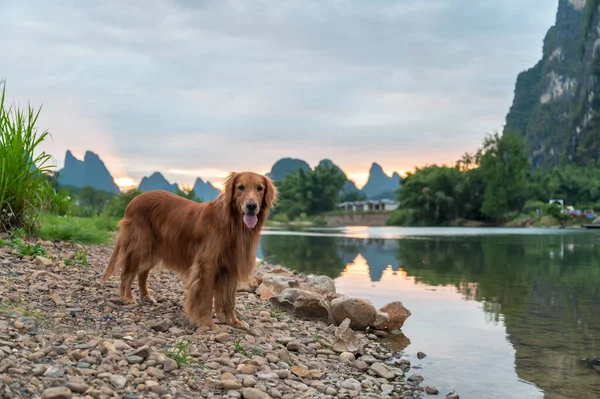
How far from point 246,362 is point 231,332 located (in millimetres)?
911

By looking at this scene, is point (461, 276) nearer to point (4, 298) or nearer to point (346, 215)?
point (4, 298)

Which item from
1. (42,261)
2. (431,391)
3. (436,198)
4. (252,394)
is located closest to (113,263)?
(42,261)

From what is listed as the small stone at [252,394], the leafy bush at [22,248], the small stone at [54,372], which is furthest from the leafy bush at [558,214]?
the small stone at [54,372]

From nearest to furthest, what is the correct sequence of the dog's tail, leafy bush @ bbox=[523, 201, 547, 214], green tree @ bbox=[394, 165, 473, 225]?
the dog's tail < leafy bush @ bbox=[523, 201, 547, 214] < green tree @ bbox=[394, 165, 473, 225]

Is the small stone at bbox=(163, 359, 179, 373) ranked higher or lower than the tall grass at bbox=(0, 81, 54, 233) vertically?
lower

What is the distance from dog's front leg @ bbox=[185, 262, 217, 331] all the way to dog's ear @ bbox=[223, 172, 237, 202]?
0.69 meters

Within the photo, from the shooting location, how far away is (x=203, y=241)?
5.26m

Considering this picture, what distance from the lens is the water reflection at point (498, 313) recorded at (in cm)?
499

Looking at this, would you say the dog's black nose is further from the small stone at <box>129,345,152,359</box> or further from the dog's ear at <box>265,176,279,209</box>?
the small stone at <box>129,345,152,359</box>

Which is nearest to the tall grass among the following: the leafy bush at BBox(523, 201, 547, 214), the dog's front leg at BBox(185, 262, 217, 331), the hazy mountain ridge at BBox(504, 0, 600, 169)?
the dog's front leg at BBox(185, 262, 217, 331)

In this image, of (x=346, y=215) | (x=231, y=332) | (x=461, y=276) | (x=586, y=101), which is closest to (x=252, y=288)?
(x=231, y=332)

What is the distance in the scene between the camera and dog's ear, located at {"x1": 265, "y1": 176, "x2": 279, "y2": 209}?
5223mm

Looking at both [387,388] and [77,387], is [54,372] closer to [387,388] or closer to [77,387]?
[77,387]

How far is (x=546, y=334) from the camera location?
664 cm
